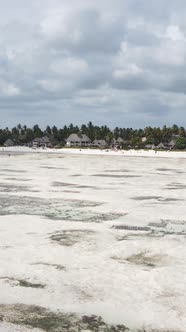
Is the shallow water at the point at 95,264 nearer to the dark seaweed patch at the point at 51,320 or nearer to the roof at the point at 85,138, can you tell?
the dark seaweed patch at the point at 51,320

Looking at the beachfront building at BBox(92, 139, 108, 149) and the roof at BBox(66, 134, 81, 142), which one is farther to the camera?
the roof at BBox(66, 134, 81, 142)

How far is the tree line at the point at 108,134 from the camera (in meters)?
141

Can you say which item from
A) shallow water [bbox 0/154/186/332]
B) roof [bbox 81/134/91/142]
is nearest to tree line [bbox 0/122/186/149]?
roof [bbox 81/134/91/142]

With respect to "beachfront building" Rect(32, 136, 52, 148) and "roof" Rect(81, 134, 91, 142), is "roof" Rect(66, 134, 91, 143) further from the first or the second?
"beachfront building" Rect(32, 136, 52, 148)

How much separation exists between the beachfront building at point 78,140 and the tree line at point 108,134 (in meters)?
2.18

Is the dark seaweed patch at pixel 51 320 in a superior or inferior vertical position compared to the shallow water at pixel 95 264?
inferior

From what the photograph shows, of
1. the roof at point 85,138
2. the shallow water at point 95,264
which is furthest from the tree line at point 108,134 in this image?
the shallow water at point 95,264

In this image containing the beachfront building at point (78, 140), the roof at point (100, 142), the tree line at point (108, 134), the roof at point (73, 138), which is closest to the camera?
the tree line at point (108, 134)

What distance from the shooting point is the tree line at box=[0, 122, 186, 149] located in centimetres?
14075

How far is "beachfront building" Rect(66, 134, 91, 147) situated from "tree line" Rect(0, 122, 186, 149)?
85.8 inches

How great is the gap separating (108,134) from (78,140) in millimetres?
11863

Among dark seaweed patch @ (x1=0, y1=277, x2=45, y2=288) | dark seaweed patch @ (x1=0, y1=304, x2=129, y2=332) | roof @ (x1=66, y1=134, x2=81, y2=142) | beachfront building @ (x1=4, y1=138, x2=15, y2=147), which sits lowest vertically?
dark seaweed patch @ (x1=0, y1=304, x2=129, y2=332)

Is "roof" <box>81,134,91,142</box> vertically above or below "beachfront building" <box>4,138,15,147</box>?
above

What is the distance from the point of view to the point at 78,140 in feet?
547
